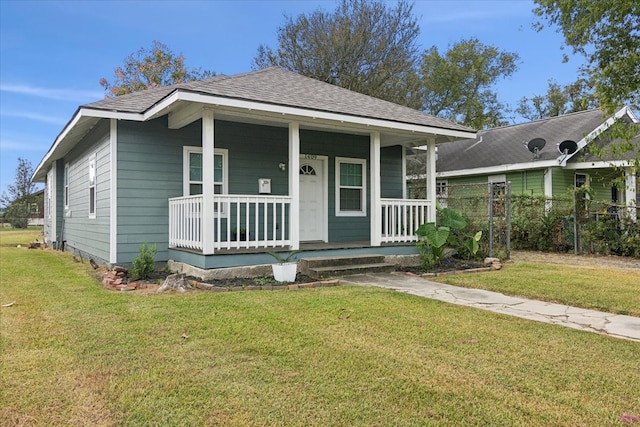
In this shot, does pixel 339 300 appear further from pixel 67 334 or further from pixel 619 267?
pixel 619 267

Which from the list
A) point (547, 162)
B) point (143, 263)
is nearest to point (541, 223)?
point (547, 162)

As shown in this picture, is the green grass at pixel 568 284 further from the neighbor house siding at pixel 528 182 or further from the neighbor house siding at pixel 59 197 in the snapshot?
the neighbor house siding at pixel 59 197

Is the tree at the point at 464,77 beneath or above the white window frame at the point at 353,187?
above

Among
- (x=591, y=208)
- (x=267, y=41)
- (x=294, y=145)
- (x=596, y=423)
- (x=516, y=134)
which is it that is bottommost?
(x=596, y=423)

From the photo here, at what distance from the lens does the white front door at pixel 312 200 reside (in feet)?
32.5

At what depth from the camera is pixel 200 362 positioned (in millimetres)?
3299

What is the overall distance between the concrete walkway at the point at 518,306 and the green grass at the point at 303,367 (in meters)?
0.39

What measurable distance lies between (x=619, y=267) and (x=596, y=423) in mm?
7971

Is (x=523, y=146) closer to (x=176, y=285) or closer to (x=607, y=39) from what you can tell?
(x=607, y=39)

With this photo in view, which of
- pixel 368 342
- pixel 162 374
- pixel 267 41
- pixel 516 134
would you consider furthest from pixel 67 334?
pixel 267 41

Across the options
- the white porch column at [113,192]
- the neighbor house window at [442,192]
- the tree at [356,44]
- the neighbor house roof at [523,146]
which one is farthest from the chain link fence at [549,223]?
the tree at [356,44]

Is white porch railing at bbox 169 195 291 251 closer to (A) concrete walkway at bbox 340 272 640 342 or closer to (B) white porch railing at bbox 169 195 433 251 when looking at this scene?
(B) white porch railing at bbox 169 195 433 251

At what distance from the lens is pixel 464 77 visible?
2744cm

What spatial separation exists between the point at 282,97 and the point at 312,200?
2.95 metres
